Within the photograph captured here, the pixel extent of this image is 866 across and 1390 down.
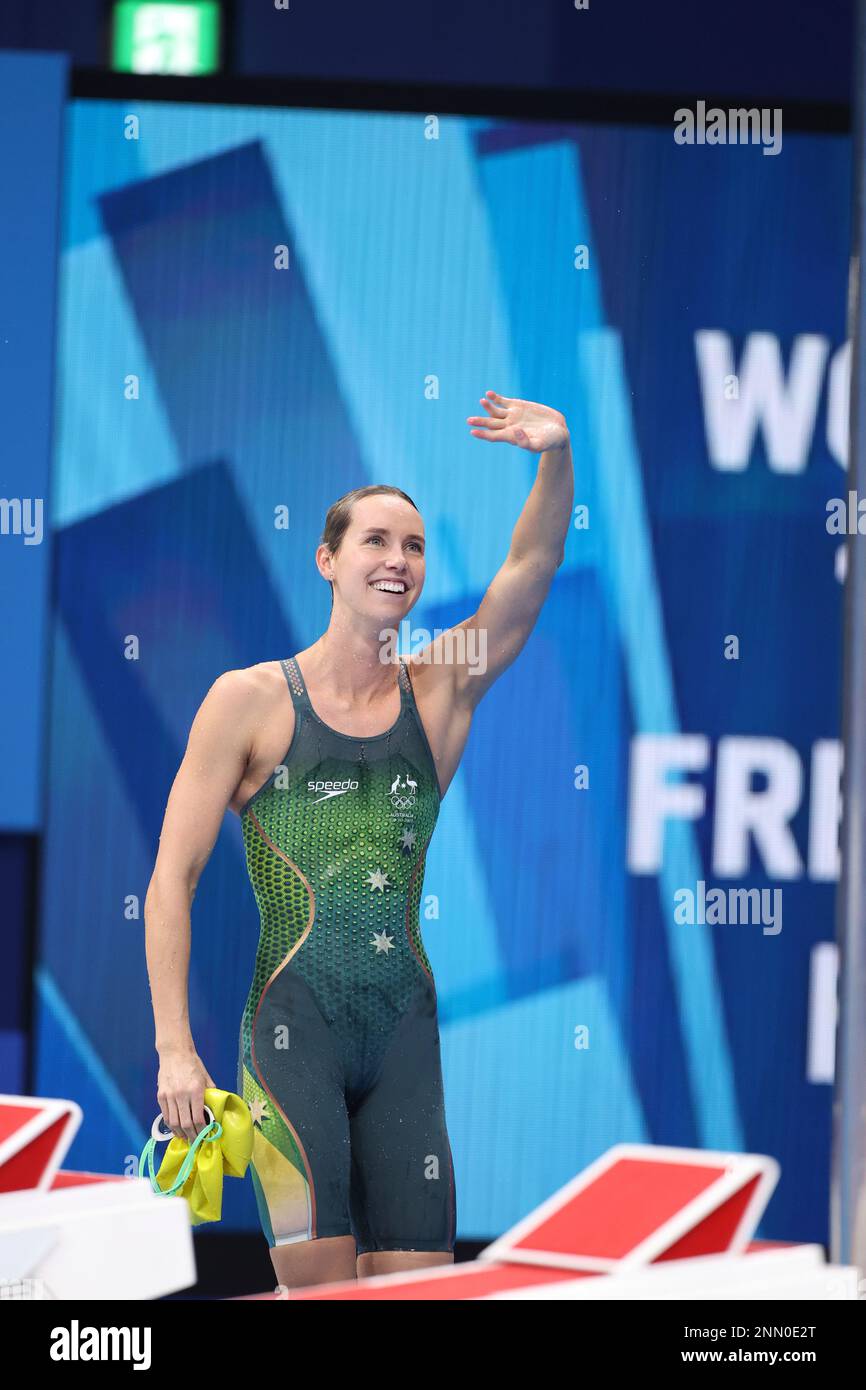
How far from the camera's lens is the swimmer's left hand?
136 inches

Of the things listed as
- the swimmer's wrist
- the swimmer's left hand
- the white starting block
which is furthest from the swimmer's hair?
the white starting block

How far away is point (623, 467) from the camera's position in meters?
5.19

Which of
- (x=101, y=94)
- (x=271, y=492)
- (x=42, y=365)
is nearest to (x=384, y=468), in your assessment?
(x=271, y=492)

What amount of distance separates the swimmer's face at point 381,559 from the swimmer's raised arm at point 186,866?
0.28 metres

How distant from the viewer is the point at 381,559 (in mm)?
3479

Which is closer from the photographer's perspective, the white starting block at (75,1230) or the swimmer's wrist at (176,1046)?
the white starting block at (75,1230)

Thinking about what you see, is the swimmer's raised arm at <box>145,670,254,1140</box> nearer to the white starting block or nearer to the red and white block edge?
the white starting block

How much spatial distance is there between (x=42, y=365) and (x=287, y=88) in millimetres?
1096

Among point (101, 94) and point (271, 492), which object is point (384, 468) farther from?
point (101, 94)

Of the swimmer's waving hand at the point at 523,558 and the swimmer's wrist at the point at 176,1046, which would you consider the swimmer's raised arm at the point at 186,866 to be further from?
the swimmer's waving hand at the point at 523,558

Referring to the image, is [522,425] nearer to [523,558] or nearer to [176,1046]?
[523,558]

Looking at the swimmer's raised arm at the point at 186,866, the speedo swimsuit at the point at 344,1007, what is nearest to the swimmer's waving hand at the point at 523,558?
the speedo swimsuit at the point at 344,1007

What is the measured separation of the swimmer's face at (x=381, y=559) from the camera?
3.47m

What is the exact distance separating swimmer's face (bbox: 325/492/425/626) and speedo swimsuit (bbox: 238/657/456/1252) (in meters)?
0.22
